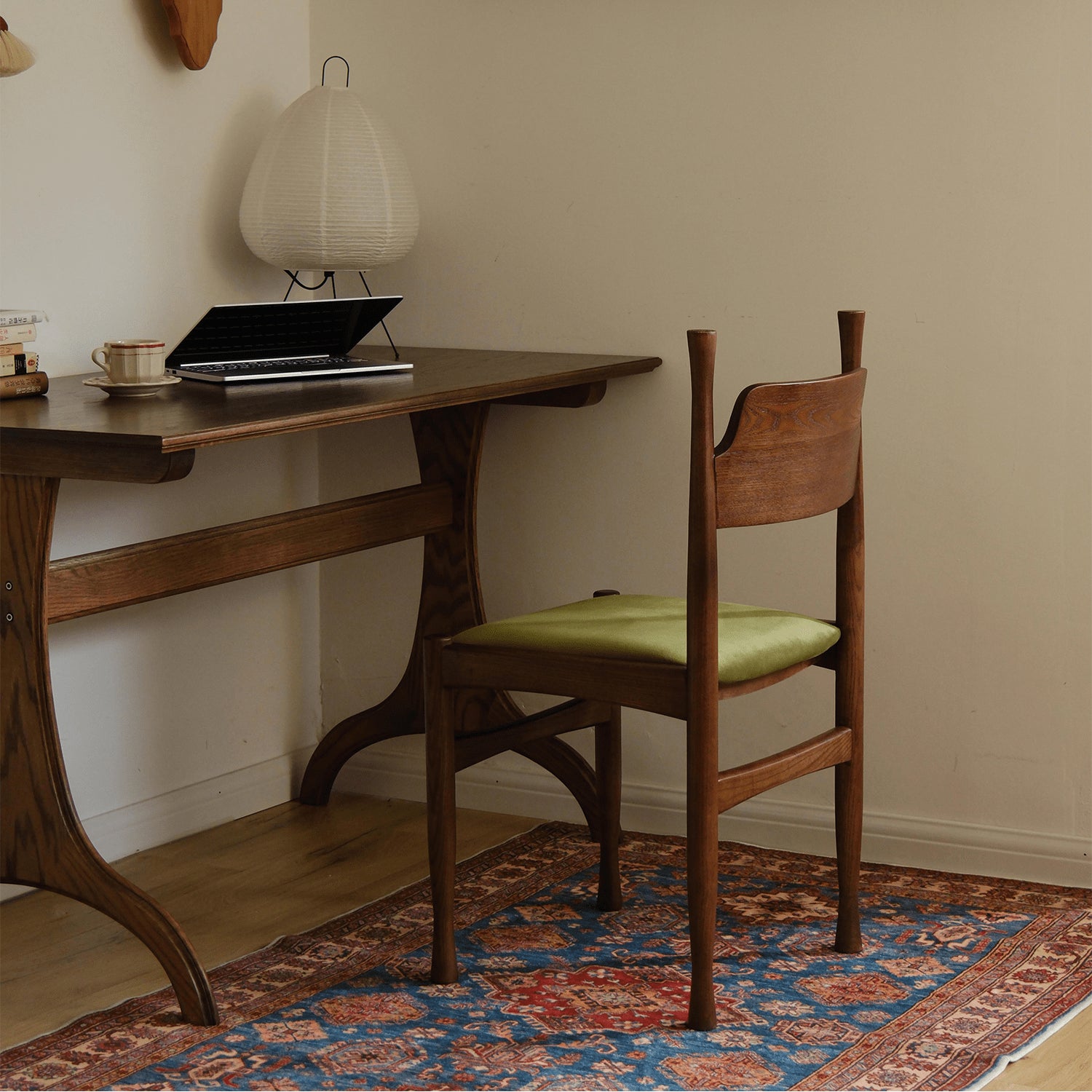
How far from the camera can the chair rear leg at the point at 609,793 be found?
247 centimetres

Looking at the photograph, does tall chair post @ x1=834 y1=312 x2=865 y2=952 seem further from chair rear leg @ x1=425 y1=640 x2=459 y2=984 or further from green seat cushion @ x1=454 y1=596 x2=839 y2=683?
chair rear leg @ x1=425 y1=640 x2=459 y2=984

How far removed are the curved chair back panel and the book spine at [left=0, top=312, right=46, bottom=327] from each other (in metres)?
1.09

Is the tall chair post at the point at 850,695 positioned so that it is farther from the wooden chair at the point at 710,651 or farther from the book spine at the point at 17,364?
the book spine at the point at 17,364

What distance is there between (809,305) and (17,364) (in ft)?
4.38

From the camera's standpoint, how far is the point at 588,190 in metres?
2.90

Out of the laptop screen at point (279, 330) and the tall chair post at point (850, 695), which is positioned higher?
the laptop screen at point (279, 330)

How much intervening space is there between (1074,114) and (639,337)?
843 millimetres

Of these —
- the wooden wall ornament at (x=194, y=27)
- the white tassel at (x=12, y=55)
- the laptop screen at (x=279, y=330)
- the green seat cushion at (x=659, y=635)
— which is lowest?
the green seat cushion at (x=659, y=635)

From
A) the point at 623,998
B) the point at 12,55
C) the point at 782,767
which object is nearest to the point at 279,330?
the point at 12,55

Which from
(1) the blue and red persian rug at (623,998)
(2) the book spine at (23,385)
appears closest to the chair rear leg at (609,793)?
(1) the blue and red persian rug at (623,998)

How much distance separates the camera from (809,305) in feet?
8.96

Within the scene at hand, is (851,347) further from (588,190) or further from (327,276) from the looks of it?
→ (327,276)

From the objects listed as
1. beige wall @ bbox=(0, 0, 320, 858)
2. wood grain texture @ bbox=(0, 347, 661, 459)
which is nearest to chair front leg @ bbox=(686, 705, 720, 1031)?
wood grain texture @ bbox=(0, 347, 661, 459)

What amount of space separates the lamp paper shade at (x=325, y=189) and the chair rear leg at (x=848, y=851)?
4.23 feet
